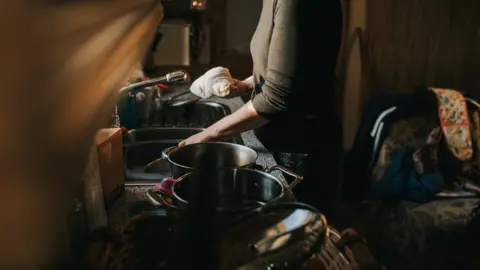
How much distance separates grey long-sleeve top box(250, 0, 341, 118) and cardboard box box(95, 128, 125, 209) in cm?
67

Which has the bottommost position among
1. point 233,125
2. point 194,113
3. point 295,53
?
point 194,113

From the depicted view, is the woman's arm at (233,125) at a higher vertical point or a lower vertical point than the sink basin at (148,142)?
higher

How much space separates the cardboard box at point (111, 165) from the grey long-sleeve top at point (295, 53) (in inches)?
26.2

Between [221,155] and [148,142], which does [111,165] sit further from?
[148,142]

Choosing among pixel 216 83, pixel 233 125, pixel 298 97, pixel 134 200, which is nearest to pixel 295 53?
pixel 298 97

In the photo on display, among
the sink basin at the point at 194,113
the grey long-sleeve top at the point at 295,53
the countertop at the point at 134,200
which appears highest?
the grey long-sleeve top at the point at 295,53

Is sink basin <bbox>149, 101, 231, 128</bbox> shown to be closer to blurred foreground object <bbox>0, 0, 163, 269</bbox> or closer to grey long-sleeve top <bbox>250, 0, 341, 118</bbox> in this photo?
grey long-sleeve top <bbox>250, 0, 341, 118</bbox>

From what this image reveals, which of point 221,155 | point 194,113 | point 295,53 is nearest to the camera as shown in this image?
point 221,155

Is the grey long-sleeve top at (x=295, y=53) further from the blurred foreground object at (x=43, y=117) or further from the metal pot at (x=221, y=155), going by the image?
the blurred foreground object at (x=43, y=117)

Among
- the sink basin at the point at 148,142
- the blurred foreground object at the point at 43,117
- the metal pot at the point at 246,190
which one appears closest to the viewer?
the blurred foreground object at the point at 43,117

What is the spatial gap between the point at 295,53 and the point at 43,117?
1222mm

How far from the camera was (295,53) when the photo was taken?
1556mm

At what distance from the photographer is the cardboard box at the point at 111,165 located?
90cm

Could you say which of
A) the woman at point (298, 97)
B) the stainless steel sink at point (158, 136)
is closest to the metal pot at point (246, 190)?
the stainless steel sink at point (158, 136)
